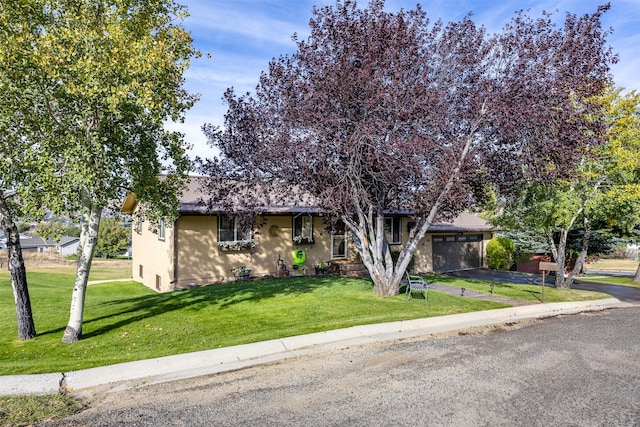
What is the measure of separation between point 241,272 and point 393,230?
9105 mm

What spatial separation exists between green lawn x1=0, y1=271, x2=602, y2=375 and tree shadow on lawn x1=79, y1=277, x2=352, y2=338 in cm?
2

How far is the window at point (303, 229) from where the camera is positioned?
1908 cm

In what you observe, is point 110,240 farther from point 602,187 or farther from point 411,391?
point 411,391

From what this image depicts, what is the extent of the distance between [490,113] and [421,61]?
2465 millimetres

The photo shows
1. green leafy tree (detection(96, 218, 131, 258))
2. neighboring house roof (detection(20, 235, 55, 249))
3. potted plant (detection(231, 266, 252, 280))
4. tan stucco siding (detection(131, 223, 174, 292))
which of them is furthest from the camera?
neighboring house roof (detection(20, 235, 55, 249))

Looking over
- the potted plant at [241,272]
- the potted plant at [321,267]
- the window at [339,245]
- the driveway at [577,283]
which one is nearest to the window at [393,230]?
the window at [339,245]

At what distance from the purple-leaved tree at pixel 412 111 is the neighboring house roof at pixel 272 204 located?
690 mm

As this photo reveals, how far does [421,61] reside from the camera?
11727 mm

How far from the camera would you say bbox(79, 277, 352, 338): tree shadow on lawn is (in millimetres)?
10702

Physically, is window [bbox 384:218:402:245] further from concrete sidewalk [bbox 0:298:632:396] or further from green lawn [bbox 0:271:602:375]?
concrete sidewalk [bbox 0:298:632:396]

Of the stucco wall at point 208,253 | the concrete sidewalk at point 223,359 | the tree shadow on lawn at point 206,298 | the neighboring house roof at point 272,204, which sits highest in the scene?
the neighboring house roof at point 272,204

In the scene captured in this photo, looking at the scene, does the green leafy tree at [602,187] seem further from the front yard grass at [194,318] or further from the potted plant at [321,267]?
the potted plant at [321,267]

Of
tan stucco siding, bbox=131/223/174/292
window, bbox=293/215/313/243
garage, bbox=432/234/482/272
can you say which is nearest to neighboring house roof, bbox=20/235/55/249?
tan stucco siding, bbox=131/223/174/292

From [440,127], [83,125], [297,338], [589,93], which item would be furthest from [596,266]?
[83,125]
